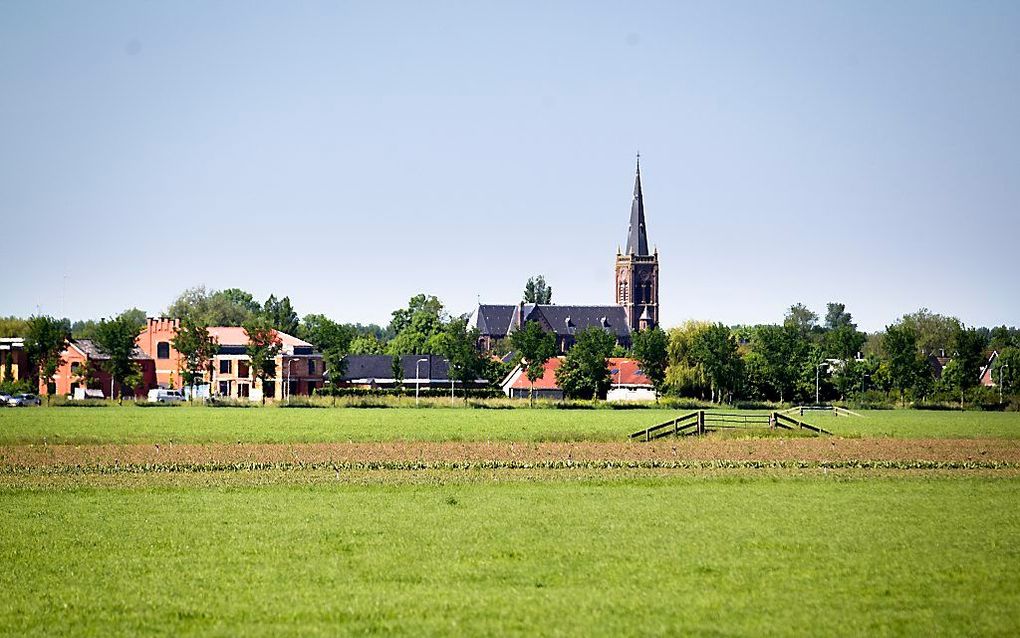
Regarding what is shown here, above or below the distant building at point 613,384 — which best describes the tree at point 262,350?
above

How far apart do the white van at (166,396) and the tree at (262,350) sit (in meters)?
7.85

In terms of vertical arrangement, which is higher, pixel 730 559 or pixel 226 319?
pixel 226 319

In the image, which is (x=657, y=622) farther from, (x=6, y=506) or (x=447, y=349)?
(x=447, y=349)

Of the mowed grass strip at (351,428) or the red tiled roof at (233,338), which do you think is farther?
the red tiled roof at (233,338)

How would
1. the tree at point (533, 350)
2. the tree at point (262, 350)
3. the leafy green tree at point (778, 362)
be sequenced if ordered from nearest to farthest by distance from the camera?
the tree at point (262, 350) → the tree at point (533, 350) → the leafy green tree at point (778, 362)

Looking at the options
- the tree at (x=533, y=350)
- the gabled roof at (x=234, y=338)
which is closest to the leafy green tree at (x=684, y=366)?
the tree at (x=533, y=350)

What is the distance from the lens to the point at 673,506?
30.4m

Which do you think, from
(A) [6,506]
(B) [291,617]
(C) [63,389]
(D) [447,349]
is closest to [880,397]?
(D) [447,349]

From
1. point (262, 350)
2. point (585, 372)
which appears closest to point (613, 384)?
point (585, 372)

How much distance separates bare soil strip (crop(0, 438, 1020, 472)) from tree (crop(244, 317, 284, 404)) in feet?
250

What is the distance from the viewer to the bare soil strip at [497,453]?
141 ft

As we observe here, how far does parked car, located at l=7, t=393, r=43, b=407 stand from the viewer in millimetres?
106850

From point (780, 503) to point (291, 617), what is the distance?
55.7 feet

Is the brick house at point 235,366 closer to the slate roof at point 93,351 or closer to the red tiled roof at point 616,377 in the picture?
the slate roof at point 93,351
